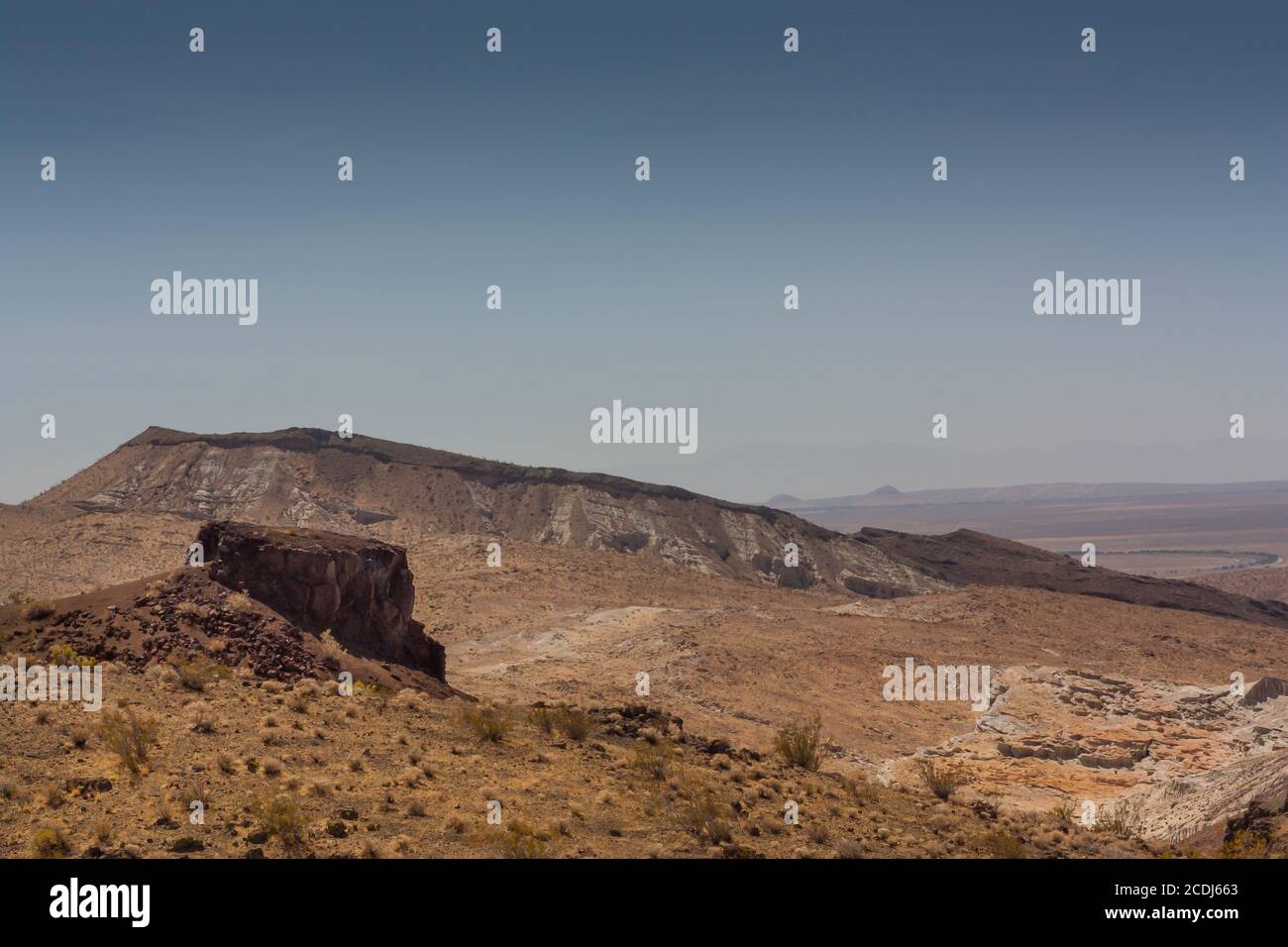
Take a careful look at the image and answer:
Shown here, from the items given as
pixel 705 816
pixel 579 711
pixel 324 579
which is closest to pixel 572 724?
pixel 579 711

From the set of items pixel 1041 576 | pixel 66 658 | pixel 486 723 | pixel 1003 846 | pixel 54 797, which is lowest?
pixel 1041 576

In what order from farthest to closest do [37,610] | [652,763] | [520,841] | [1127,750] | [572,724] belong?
[1127,750] < [37,610] < [572,724] < [652,763] < [520,841]

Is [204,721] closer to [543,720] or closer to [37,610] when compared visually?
[543,720]

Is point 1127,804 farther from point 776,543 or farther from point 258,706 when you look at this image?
point 776,543

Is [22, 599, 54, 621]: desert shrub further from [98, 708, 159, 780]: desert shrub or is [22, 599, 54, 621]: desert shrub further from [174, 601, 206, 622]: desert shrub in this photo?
[98, 708, 159, 780]: desert shrub

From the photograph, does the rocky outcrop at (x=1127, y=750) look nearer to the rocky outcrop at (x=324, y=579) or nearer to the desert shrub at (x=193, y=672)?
the rocky outcrop at (x=324, y=579)

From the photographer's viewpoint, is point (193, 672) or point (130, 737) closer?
point (130, 737)
